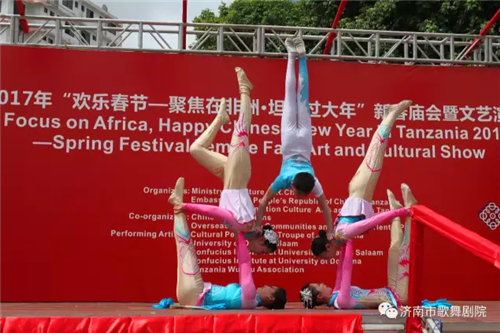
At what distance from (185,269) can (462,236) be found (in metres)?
A: 1.93

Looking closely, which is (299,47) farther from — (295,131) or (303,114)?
(295,131)

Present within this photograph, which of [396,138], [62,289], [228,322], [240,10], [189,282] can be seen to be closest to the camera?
[228,322]

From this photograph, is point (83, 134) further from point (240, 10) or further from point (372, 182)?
point (240, 10)

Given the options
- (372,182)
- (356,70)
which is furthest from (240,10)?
(372,182)

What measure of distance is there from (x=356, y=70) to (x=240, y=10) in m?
6.61

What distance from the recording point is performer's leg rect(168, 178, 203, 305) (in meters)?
3.67

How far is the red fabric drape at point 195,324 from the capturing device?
2.85 metres

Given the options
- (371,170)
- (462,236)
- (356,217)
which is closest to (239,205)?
(356,217)

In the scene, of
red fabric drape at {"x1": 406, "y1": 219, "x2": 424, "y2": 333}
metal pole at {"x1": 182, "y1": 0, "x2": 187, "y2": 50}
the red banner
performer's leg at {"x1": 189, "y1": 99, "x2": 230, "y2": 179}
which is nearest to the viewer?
red fabric drape at {"x1": 406, "y1": 219, "x2": 424, "y2": 333}

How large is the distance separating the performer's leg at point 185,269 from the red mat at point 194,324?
2.49 ft

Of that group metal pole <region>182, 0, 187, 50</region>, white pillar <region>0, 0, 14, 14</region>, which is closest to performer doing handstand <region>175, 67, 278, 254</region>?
metal pole <region>182, 0, 187, 50</region>

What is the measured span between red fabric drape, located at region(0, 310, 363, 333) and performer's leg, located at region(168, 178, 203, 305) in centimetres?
76

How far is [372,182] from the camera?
3.90 meters

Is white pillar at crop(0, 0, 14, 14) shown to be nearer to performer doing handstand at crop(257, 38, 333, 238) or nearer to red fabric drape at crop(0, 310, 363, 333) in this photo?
performer doing handstand at crop(257, 38, 333, 238)
